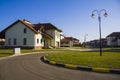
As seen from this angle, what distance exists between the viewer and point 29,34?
46562 millimetres

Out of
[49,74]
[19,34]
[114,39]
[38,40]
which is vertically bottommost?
[49,74]

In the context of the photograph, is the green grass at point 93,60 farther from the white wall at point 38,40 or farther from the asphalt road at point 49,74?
the white wall at point 38,40

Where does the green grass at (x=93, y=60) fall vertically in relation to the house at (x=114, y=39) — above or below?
below

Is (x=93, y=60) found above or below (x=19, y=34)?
below

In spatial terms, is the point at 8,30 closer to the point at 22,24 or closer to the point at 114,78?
the point at 22,24

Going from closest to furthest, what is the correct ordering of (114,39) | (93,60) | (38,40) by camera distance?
(93,60)
(38,40)
(114,39)

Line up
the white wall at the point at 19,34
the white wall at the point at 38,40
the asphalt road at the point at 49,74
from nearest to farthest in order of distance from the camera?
the asphalt road at the point at 49,74, the white wall at the point at 19,34, the white wall at the point at 38,40

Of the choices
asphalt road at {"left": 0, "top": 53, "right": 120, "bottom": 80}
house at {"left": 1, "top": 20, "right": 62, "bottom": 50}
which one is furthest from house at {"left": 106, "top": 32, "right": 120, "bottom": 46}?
asphalt road at {"left": 0, "top": 53, "right": 120, "bottom": 80}

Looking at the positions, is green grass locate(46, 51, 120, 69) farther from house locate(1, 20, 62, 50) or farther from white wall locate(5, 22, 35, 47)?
white wall locate(5, 22, 35, 47)

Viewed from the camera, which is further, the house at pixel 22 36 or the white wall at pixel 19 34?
the white wall at pixel 19 34

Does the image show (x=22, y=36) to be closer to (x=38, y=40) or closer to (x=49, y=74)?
(x=38, y=40)

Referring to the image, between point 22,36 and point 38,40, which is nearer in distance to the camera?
point 22,36

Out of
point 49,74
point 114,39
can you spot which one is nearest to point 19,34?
point 49,74

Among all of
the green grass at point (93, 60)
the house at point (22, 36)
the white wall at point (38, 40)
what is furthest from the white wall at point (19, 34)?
the green grass at point (93, 60)
